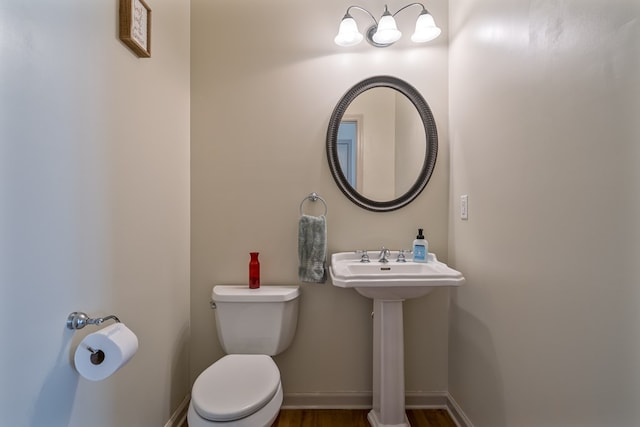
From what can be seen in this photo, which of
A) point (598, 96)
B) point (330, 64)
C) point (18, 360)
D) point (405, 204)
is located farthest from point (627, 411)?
point (330, 64)

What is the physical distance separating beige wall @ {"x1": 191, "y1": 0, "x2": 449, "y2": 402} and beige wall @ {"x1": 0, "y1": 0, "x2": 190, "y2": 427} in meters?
0.23

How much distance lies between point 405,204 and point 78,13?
157 centimetres

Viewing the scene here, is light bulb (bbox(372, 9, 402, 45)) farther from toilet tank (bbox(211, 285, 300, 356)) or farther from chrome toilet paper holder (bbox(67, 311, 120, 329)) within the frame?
chrome toilet paper holder (bbox(67, 311, 120, 329))

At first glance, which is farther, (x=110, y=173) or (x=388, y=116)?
(x=388, y=116)

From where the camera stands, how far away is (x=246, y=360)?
1.43 metres

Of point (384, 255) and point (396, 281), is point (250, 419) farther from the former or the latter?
point (384, 255)

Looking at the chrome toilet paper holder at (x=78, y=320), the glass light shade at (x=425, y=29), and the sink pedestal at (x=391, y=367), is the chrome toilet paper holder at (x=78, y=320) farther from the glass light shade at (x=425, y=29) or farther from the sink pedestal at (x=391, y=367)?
the glass light shade at (x=425, y=29)

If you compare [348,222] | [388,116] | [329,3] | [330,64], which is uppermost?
[329,3]

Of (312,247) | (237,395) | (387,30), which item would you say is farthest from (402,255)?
(387,30)

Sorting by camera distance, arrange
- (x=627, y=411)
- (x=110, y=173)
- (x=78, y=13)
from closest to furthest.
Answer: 1. (x=627, y=411)
2. (x=78, y=13)
3. (x=110, y=173)

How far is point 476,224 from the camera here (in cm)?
145

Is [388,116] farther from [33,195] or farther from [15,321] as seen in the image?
[15,321]

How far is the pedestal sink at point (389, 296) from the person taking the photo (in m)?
1.32

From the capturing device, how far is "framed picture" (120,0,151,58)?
3.71 feet
